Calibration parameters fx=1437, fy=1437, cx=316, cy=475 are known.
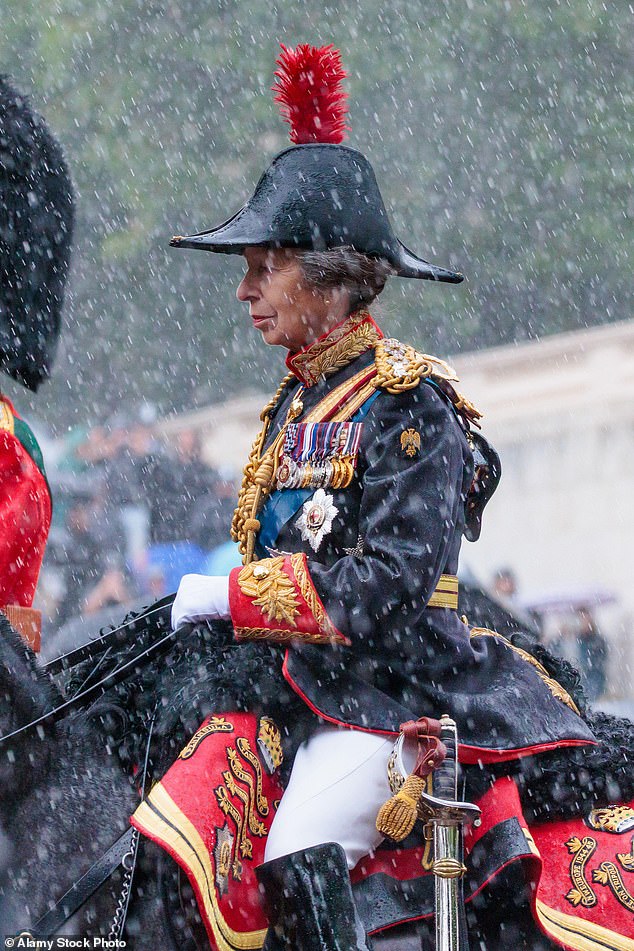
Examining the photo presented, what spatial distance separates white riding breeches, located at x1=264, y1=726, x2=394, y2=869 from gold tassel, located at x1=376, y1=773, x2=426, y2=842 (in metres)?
0.10

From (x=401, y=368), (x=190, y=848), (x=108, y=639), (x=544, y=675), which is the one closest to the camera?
(x=190, y=848)

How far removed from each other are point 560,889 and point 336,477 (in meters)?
1.27

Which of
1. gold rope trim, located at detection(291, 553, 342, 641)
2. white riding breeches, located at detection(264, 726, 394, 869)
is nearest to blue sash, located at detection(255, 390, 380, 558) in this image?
gold rope trim, located at detection(291, 553, 342, 641)

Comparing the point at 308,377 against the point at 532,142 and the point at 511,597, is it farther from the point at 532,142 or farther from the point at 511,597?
the point at 532,142

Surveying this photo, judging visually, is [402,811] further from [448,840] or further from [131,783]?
[131,783]

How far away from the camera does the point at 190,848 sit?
3.56 metres

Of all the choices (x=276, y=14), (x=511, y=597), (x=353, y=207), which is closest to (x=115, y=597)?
(x=511, y=597)

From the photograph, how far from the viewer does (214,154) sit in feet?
55.3

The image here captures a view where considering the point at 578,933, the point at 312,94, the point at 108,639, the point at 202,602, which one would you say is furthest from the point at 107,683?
the point at 312,94

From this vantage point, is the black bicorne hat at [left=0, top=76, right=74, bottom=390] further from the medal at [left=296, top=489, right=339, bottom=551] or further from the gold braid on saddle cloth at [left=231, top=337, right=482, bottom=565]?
the medal at [left=296, top=489, right=339, bottom=551]

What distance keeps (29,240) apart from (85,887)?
2.06 m

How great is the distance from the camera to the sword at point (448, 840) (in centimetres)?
357

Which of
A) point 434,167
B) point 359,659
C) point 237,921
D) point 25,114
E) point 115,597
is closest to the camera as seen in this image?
point 237,921

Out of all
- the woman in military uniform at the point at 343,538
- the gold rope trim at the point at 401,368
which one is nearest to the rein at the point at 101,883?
the woman in military uniform at the point at 343,538
